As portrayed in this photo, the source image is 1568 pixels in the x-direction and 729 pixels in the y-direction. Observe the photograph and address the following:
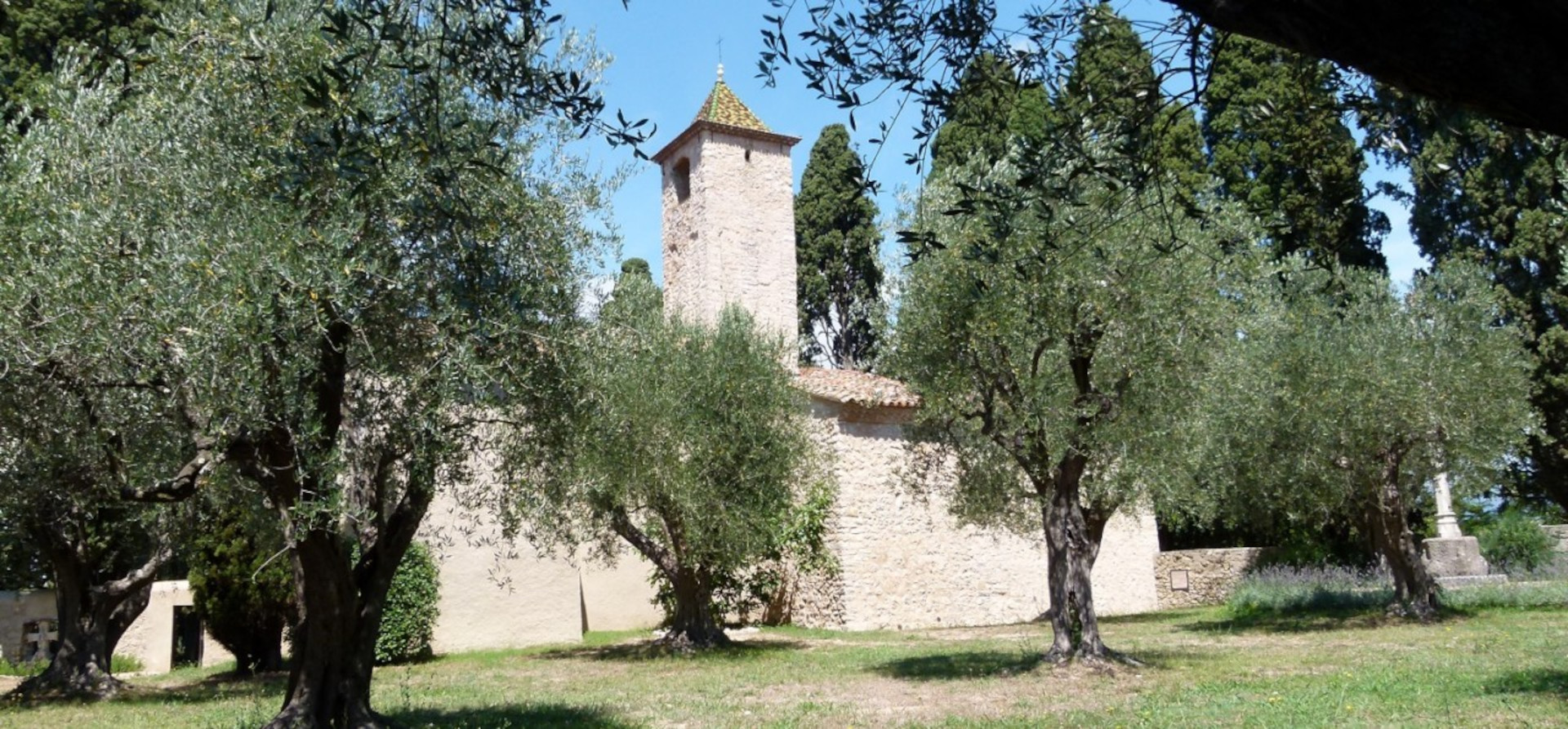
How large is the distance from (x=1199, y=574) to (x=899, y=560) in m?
8.32

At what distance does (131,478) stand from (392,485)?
2.10 metres

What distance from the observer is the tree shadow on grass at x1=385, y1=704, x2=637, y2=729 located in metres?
9.92

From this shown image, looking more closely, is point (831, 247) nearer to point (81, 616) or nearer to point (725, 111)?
point (725, 111)

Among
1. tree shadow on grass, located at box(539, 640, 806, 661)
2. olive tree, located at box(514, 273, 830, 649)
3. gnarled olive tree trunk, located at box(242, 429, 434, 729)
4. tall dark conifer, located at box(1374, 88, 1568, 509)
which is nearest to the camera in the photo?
gnarled olive tree trunk, located at box(242, 429, 434, 729)

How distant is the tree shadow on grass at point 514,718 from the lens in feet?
32.6

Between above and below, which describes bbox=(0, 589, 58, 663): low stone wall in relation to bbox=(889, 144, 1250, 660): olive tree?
below

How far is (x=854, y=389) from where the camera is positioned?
2259 cm

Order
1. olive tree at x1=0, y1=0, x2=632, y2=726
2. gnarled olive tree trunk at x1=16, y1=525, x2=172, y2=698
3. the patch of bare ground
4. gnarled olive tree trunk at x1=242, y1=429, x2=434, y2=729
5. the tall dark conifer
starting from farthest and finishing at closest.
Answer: the tall dark conifer → the patch of bare ground → gnarled olive tree trunk at x1=16, y1=525, x2=172, y2=698 → gnarled olive tree trunk at x1=242, y1=429, x2=434, y2=729 → olive tree at x1=0, y1=0, x2=632, y2=726

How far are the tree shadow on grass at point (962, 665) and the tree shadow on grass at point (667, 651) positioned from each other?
2.76 metres

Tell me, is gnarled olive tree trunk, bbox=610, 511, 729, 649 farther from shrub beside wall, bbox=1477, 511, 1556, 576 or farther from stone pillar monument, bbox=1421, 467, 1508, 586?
shrub beside wall, bbox=1477, 511, 1556, 576

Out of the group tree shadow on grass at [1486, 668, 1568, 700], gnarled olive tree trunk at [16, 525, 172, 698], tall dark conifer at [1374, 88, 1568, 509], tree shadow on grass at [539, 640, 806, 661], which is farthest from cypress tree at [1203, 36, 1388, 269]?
gnarled olive tree trunk at [16, 525, 172, 698]

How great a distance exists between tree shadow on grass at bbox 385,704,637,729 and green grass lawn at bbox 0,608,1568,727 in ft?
0.15

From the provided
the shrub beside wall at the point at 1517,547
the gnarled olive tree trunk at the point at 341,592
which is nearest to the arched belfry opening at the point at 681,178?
the gnarled olive tree trunk at the point at 341,592

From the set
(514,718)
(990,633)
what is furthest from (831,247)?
(514,718)
